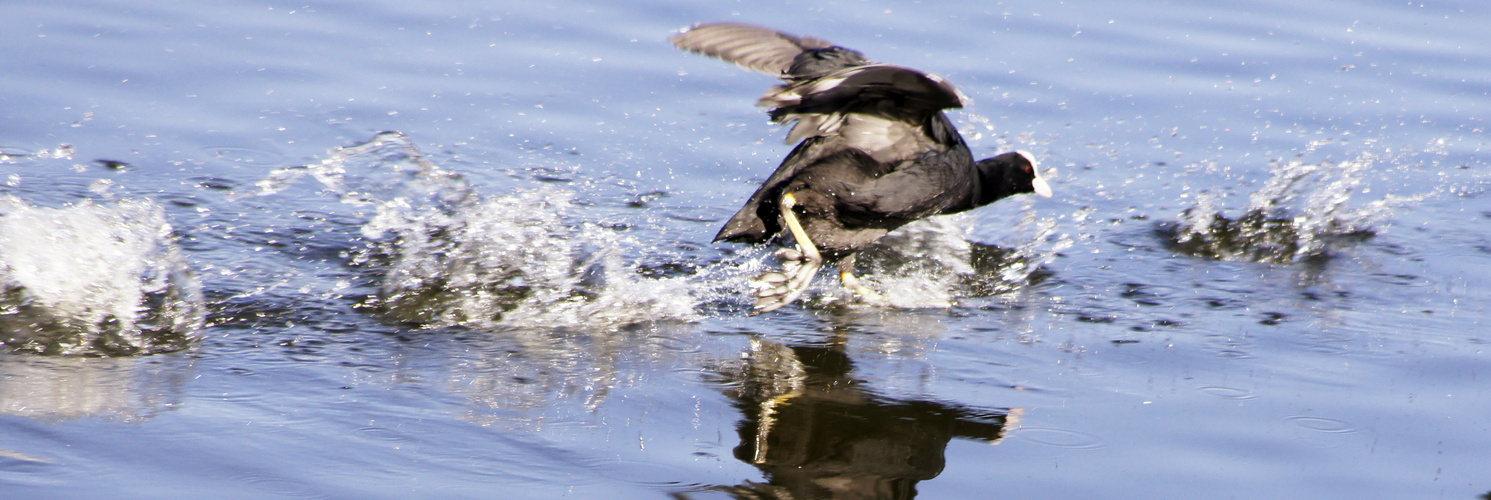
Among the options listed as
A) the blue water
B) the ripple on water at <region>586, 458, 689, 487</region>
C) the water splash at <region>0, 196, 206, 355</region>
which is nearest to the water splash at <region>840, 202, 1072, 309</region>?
the blue water

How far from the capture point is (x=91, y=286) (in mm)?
3721

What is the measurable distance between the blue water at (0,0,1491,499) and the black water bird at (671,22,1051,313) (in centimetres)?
17

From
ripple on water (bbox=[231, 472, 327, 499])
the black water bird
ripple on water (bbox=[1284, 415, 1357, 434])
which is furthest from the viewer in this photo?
the black water bird

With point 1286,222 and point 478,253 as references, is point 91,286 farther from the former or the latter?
point 1286,222

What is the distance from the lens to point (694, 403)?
10.6 feet

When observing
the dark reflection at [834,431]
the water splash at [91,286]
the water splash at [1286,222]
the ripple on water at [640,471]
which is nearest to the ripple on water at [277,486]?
the ripple on water at [640,471]

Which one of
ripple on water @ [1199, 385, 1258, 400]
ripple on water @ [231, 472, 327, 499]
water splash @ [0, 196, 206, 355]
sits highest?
water splash @ [0, 196, 206, 355]

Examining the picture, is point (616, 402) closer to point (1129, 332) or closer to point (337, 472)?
point (337, 472)

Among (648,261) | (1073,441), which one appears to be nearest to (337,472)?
(1073,441)

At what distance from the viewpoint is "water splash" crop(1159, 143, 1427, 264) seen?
4.88 m

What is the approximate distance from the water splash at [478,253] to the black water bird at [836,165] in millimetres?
376

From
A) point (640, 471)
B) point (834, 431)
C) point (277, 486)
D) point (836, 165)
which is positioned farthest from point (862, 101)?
point (277, 486)

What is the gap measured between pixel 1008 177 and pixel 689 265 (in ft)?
3.76

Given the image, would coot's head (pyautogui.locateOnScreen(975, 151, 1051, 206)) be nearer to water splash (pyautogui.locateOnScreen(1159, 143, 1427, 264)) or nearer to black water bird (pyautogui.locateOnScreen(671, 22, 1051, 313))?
black water bird (pyautogui.locateOnScreen(671, 22, 1051, 313))
